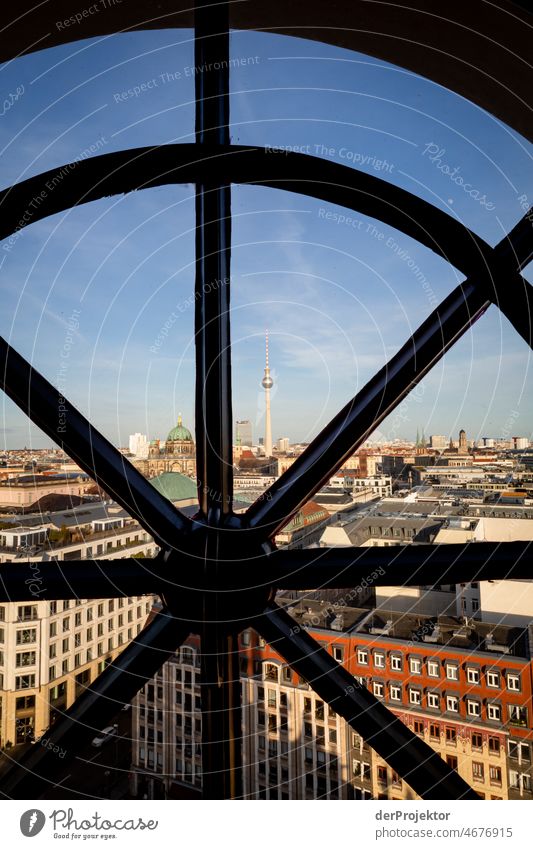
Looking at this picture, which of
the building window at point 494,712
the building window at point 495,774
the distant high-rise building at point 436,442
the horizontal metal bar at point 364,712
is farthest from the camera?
the distant high-rise building at point 436,442

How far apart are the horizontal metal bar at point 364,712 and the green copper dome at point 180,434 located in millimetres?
345

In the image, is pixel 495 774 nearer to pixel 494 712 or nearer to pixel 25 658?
pixel 494 712

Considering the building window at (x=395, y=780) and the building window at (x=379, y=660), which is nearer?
the building window at (x=395, y=780)

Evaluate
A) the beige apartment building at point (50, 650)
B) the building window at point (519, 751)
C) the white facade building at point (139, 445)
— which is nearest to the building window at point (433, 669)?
the building window at point (519, 751)

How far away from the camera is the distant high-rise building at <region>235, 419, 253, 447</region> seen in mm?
852

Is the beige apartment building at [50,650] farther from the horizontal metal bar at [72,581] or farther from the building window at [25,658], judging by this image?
the horizontal metal bar at [72,581]

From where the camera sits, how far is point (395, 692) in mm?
834

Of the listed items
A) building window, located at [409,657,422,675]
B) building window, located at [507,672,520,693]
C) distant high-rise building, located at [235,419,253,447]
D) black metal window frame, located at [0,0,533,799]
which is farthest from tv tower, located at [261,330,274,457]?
building window, located at [507,672,520,693]

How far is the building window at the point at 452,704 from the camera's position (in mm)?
823

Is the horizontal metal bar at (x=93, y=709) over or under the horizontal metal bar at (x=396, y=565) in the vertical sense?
under

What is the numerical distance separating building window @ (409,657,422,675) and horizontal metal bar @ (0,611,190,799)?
43 centimetres

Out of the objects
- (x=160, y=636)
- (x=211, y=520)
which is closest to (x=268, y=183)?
(x=211, y=520)

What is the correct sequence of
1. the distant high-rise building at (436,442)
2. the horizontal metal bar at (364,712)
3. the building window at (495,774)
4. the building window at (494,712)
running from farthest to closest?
1. the distant high-rise building at (436,442)
2. the building window at (494,712)
3. the building window at (495,774)
4. the horizontal metal bar at (364,712)

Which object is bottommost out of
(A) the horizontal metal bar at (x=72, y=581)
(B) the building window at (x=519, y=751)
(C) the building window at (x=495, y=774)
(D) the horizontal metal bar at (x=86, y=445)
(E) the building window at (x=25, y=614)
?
(B) the building window at (x=519, y=751)
